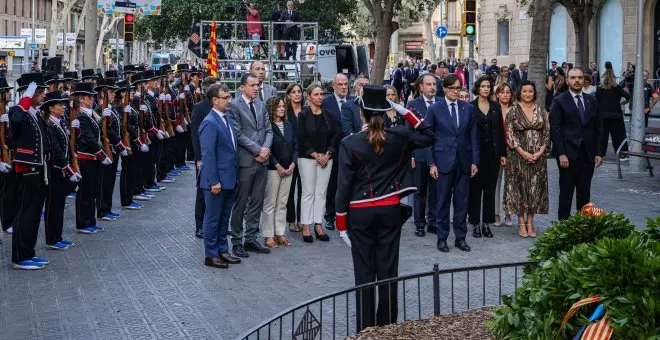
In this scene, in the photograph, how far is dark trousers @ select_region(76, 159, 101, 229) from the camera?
13.9 metres

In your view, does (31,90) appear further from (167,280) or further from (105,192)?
(105,192)

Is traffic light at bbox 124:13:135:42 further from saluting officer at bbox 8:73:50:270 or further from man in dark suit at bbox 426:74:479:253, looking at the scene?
man in dark suit at bbox 426:74:479:253

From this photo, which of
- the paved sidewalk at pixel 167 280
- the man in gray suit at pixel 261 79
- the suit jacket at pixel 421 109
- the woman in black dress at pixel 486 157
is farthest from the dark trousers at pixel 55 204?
the woman in black dress at pixel 486 157

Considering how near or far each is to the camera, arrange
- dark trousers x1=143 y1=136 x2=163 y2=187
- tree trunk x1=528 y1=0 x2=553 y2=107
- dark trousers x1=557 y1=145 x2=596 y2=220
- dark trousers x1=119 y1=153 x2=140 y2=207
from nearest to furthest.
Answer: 1. dark trousers x1=557 y1=145 x2=596 y2=220
2. dark trousers x1=119 y1=153 x2=140 y2=207
3. dark trousers x1=143 y1=136 x2=163 y2=187
4. tree trunk x1=528 y1=0 x2=553 y2=107

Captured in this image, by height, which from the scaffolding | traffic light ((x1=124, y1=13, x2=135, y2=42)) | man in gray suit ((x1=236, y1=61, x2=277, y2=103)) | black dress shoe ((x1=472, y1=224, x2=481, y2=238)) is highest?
traffic light ((x1=124, y1=13, x2=135, y2=42))

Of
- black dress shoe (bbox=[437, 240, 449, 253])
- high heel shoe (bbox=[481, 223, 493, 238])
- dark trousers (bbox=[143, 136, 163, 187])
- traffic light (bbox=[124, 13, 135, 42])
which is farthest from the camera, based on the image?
traffic light (bbox=[124, 13, 135, 42])

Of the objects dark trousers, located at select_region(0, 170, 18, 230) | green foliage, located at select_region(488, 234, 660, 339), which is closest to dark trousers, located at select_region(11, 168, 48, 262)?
dark trousers, located at select_region(0, 170, 18, 230)

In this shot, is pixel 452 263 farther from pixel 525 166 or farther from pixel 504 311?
pixel 504 311

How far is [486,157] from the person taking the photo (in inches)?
539

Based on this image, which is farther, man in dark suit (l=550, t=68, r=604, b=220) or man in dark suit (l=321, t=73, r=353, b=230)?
man in dark suit (l=321, t=73, r=353, b=230)

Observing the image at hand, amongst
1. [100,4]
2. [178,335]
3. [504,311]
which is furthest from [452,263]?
[100,4]

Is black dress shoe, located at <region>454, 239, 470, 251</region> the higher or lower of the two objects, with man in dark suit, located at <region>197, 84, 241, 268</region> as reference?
lower

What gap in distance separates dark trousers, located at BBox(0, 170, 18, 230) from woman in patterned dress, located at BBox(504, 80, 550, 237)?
6031 mm

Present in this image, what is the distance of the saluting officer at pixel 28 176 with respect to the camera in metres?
11.5
